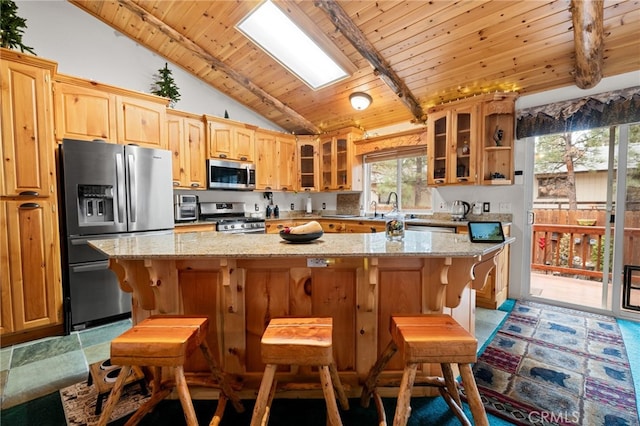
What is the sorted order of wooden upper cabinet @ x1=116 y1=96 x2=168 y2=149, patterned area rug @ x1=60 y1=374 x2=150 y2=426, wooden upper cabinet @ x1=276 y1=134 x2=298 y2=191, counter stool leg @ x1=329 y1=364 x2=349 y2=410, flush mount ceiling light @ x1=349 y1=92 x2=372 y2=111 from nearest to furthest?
counter stool leg @ x1=329 y1=364 x2=349 y2=410
patterned area rug @ x1=60 y1=374 x2=150 y2=426
wooden upper cabinet @ x1=116 y1=96 x2=168 y2=149
flush mount ceiling light @ x1=349 y1=92 x2=372 y2=111
wooden upper cabinet @ x1=276 y1=134 x2=298 y2=191

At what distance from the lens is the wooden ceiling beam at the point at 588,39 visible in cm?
214

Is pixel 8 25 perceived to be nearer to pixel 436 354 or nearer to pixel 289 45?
pixel 289 45

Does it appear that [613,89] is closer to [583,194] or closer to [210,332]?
[583,194]

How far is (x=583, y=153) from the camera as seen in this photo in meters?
3.37

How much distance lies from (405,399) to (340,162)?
400 centimetres

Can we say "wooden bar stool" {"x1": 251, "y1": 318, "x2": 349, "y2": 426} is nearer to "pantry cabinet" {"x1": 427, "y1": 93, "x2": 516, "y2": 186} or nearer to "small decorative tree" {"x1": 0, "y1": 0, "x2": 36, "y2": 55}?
"pantry cabinet" {"x1": 427, "y1": 93, "x2": 516, "y2": 186}

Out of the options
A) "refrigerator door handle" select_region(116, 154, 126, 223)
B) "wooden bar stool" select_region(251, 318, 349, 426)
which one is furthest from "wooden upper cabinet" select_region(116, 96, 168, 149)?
"wooden bar stool" select_region(251, 318, 349, 426)

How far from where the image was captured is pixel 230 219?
4.03m

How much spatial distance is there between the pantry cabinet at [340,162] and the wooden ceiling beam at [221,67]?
44cm

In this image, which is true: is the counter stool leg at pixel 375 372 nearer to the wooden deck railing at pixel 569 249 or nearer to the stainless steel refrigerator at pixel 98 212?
the stainless steel refrigerator at pixel 98 212

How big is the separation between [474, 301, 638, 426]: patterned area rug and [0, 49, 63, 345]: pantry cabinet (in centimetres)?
358

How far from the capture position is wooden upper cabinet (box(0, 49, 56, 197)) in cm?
224

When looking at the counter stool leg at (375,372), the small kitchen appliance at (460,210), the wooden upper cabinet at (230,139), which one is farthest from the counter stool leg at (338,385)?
the wooden upper cabinet at (230,139)

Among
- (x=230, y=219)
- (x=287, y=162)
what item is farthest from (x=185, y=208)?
(x=287, y=162)
